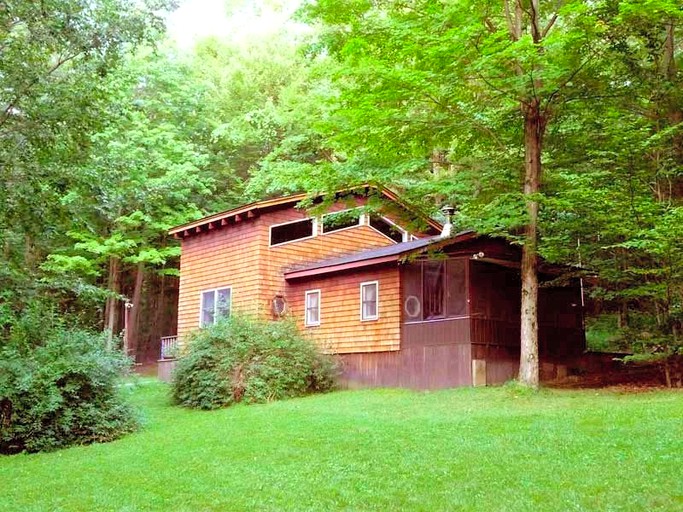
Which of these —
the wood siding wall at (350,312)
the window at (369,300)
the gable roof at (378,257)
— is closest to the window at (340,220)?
the gable roof at (378,257)

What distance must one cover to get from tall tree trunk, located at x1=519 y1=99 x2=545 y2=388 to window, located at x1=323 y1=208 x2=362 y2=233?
3631 mm

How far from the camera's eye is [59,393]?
10789mm

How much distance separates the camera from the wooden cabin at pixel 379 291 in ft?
47.4

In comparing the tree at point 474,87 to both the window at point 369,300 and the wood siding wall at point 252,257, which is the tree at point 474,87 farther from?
the wood siding wall at point 252,257

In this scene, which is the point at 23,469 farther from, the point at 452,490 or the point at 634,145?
the point at 634,145

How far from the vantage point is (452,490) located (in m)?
5.98

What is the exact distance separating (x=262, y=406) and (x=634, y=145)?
8.91 meters

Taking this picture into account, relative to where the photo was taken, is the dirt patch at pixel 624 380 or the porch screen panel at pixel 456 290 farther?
the porch screen panel at pixel 456 290

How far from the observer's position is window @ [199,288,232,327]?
18.9m

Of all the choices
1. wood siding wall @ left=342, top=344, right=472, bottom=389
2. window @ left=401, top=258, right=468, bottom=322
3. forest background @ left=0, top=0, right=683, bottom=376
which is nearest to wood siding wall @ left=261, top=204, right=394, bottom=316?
wood siding wall @ left=342, top=344, right=472, bottom=389

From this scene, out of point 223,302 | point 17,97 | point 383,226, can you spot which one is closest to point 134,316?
point 223,302

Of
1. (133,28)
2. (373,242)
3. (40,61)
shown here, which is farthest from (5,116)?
(373,242)

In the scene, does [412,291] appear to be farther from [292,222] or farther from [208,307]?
[208,307]

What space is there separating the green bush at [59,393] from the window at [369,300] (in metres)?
6.09
